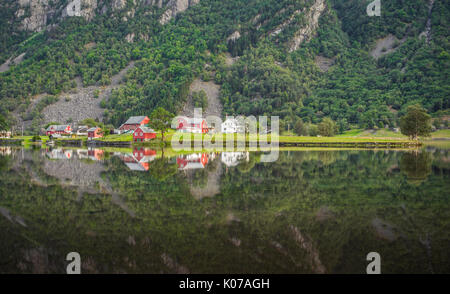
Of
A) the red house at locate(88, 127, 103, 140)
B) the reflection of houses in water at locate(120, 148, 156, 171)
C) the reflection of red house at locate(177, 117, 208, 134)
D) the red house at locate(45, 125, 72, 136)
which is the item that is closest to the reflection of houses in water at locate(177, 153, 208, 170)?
the reflection of houses in water at locate(120, 148, 156, 171)

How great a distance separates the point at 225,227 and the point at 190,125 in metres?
110

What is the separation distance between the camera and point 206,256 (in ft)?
34.8

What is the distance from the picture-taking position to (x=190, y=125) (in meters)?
123

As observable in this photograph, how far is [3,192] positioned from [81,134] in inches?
4838

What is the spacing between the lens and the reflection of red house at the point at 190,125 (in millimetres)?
120544

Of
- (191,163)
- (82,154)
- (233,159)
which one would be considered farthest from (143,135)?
(191,163)

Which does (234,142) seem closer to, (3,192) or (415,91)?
(3,192)

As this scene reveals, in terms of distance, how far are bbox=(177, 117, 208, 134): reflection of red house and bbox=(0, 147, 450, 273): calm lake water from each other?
97063 mm

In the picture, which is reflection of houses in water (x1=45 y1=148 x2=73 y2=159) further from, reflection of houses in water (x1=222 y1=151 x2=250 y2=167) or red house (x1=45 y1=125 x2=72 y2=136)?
red house (x1=45 y1=125 x2=72 y2=136)

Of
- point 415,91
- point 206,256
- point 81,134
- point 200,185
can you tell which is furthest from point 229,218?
point 415,91

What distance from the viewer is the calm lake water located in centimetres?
1030

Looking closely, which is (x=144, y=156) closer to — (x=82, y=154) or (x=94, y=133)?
(x=82, y=154)

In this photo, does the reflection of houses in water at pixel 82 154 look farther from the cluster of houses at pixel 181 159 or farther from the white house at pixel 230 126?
the white house at pixel 230 126

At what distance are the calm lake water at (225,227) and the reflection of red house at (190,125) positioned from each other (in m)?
97.1
